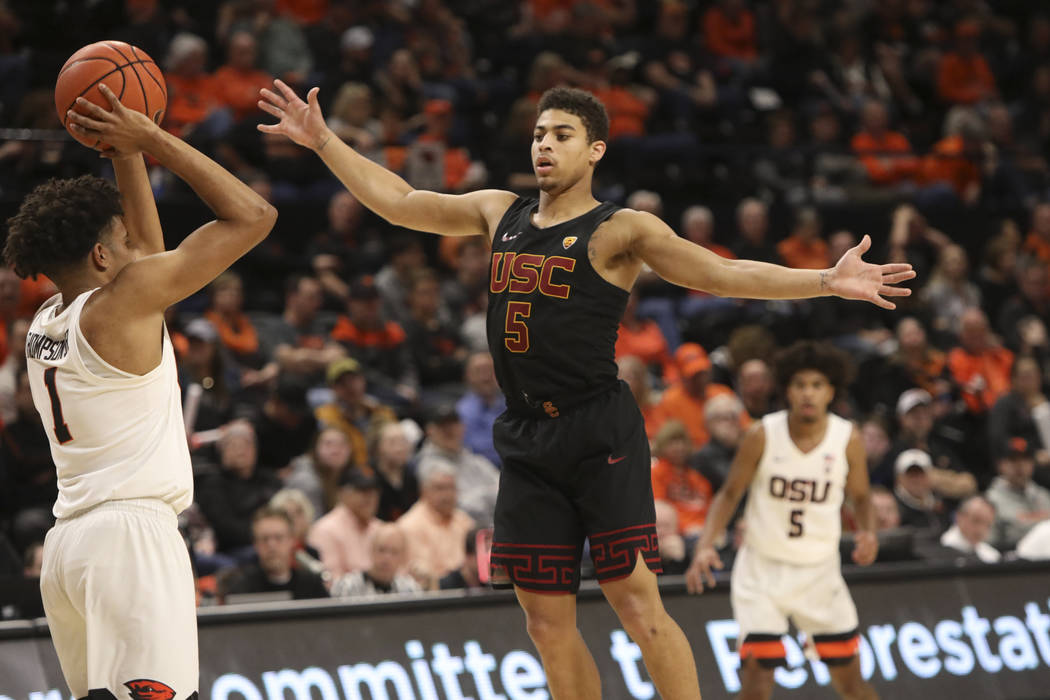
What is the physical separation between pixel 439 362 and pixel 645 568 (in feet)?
19.9

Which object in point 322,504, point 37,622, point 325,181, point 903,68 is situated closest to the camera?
point 37,622

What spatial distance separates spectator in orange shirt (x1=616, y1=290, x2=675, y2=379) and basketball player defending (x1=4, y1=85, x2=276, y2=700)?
7154 mm

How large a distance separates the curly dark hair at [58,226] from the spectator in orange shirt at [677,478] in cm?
597

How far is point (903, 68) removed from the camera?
16.0 m

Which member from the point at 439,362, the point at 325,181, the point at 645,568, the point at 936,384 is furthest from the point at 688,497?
the point at 645,568

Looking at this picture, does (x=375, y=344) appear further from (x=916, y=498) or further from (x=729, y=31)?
(x=729, y=31)

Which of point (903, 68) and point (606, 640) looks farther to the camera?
point (903, 68)

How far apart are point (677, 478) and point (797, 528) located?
2.79m

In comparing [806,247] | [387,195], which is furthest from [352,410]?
[806,247]

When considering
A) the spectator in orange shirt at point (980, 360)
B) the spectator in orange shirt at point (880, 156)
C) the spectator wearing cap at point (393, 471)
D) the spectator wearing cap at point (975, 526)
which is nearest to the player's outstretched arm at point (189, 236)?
the spectator wearing cap at point (393, 471)

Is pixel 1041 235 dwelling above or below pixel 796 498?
above

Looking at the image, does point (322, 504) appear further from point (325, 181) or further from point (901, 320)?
point (901, 320)

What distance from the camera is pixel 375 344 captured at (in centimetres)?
1070

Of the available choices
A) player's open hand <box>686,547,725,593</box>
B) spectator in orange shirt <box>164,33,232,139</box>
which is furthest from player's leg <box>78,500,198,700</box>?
spectator in orange shirt <box>164,33,232,139</box>
